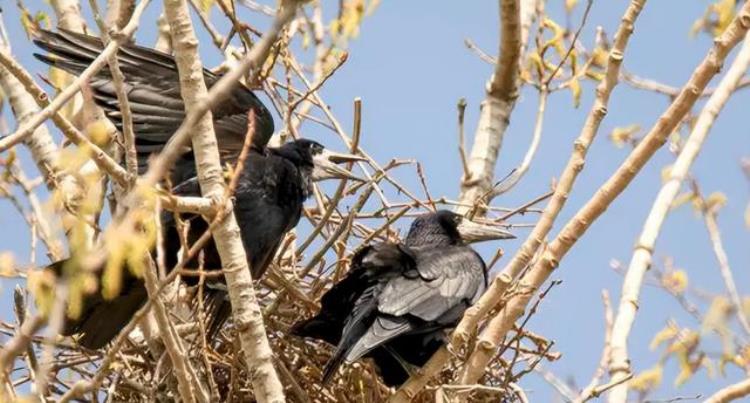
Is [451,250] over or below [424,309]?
over

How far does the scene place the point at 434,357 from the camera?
5.99 meters

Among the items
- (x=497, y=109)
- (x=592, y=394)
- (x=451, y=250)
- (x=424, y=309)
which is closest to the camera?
(x=592, y=394)

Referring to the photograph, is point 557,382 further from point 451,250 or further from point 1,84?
point 1,84

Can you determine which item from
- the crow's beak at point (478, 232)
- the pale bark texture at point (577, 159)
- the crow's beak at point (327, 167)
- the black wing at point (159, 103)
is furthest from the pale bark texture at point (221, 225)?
the crow's beak at point (478, 232)

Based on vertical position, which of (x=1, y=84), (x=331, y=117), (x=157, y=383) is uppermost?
(x=331, y=117)

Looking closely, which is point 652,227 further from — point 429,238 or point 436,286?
point 429,238

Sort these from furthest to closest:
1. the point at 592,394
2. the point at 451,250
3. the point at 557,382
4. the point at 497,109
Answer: the point at 497,109 < the point at 451,250 < the point at 557,382 < the point at 592,394

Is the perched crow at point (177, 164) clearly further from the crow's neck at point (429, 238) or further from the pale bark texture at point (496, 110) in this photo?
the pale bark texture at point (496, 110)

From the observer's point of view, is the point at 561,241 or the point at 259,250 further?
the point at 259,250

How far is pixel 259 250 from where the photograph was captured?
6727mm

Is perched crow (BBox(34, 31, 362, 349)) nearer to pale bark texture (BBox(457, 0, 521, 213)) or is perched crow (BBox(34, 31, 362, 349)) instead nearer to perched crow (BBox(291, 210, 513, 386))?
perched crow (BBox(291, 210, 513, 386))

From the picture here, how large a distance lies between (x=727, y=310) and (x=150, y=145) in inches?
113

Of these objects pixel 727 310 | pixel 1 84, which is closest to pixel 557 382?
pixel 727 310

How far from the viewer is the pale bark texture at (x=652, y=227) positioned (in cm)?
496
